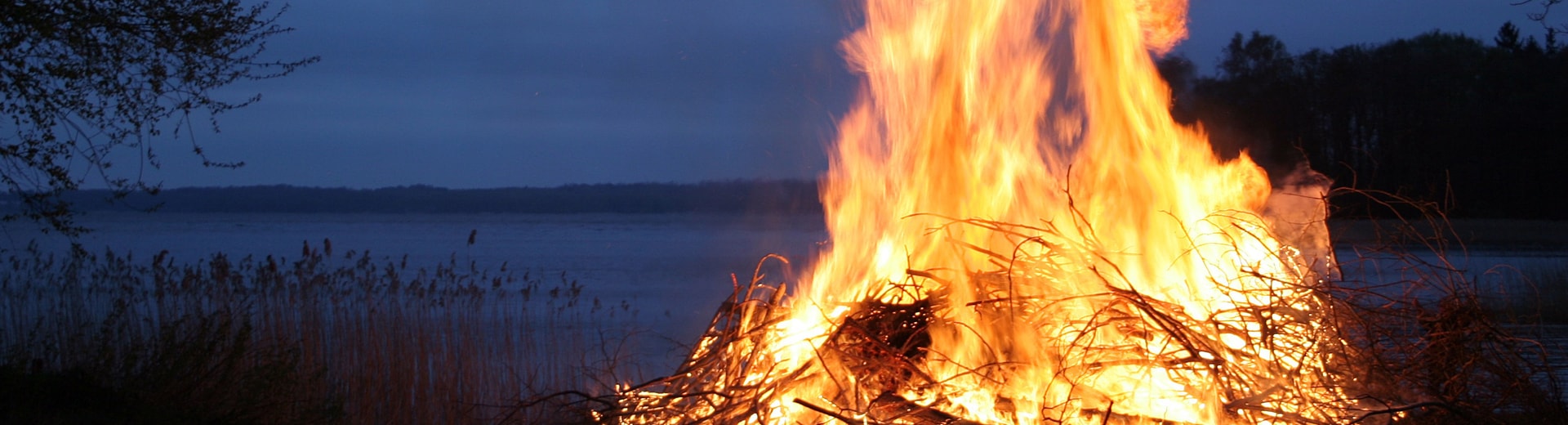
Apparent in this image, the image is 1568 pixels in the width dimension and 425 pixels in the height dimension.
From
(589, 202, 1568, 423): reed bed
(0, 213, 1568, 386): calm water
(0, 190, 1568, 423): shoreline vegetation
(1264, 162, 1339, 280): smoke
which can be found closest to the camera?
(589, 202, 1568, 423): reed bed

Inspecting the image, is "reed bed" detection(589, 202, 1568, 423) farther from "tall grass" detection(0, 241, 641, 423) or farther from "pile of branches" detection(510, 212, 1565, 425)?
"tall grass" detection(0, 241, 641, 423)

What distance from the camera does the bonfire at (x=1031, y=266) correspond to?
10.4 ft

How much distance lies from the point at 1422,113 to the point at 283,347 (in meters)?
19.8

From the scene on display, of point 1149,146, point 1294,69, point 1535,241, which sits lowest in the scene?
point 1535,241

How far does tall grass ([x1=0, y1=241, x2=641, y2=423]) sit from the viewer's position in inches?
248

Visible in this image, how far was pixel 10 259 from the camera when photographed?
24.6 feet

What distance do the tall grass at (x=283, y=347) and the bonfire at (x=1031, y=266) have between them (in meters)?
2.61

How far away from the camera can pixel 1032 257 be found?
11.2 ft

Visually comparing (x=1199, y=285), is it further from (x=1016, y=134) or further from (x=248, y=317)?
(x=248, y=317)

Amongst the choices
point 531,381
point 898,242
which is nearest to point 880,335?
point 898,242

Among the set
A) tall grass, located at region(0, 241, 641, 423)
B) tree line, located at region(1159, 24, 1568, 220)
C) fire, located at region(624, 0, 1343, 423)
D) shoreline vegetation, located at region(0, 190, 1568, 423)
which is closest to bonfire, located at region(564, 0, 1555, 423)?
fire, located at region(624, 0, 1343, 423)

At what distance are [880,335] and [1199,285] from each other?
1152 millimetres

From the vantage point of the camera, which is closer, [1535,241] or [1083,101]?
[1083,101]

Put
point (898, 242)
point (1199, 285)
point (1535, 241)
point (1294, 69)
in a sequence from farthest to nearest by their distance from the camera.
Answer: point (1535, 241)
point (1294, 69)
point (898, 242)
point (1199, 285)
